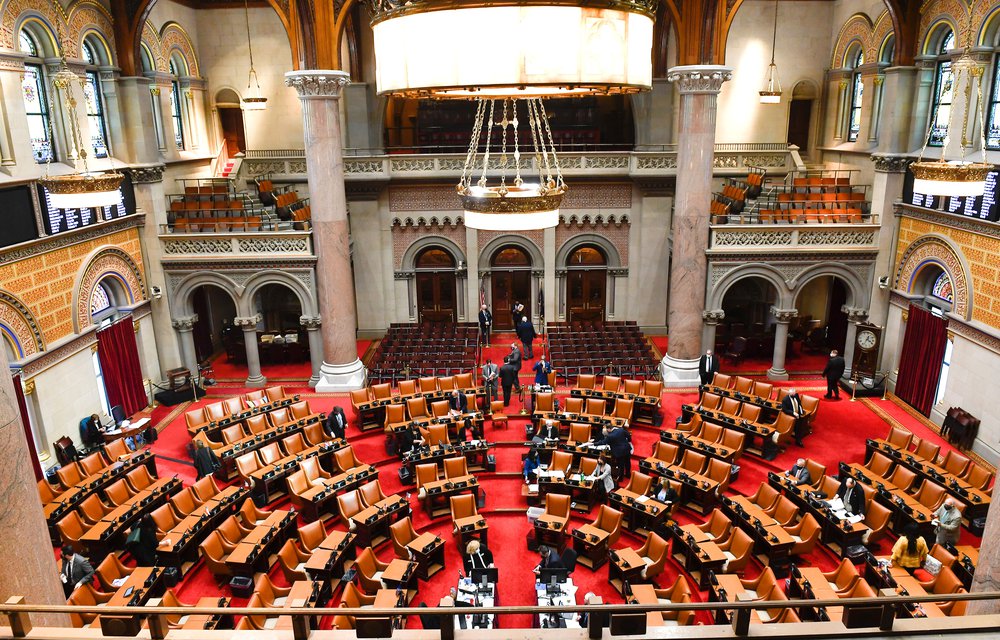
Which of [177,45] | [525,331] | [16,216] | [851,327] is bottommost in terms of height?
[525,331]

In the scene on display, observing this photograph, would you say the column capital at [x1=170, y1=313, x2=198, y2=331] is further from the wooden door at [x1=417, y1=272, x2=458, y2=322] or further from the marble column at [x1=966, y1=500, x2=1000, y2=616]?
the marble column at [x1=966, y1=500, x2=1000, y2=616]

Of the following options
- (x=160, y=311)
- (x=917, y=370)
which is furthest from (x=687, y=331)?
(x=160, y=311)

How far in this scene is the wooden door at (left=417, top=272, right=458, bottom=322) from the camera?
71.9ft

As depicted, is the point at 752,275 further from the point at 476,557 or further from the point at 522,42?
the point at 522,42

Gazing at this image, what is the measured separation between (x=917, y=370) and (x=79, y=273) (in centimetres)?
1917

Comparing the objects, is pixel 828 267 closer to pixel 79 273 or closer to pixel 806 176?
pixel 806 176

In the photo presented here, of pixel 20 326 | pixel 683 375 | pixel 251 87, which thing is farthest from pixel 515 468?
pixel 251 87

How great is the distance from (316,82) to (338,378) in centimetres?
721

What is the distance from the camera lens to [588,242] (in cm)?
2150

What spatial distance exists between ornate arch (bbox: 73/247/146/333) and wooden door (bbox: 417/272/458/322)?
27.0 ft

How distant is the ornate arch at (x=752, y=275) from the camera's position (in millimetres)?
17344

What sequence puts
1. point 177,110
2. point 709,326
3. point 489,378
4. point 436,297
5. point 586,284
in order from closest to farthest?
1. point 489,378
2. point 709,326
3. point 177,110
4. point 586,284
5. point 436,297

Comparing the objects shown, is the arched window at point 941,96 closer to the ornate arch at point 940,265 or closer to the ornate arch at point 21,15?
the ornate arch at point 940,265

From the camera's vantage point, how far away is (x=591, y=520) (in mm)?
12055
